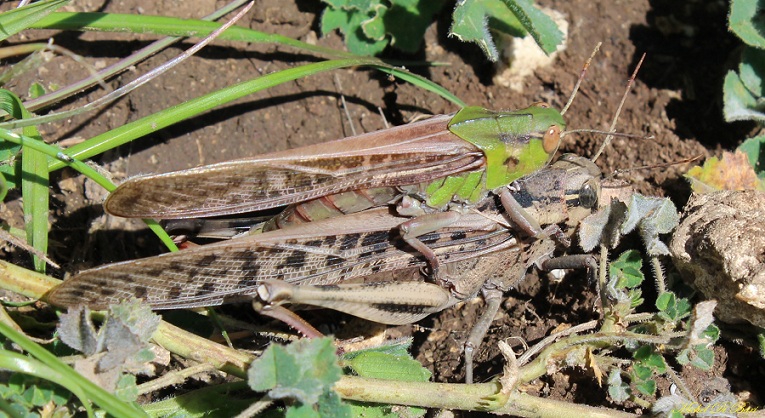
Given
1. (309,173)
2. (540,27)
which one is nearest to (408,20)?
(540,27)

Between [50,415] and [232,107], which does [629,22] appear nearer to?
[232,107]

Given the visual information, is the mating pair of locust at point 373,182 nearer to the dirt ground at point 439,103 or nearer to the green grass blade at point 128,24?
the dirt ground at point 439,103

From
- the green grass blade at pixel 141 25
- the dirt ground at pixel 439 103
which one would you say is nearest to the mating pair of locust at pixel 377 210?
the dirt ground at pixel 439 103

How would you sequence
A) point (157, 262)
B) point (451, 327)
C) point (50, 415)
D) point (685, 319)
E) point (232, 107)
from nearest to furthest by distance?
point (50, 415), point (157, 262), point (685, 319), point (451, 327), point (232, 107)

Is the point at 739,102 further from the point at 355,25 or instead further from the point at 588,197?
the point at 355,25

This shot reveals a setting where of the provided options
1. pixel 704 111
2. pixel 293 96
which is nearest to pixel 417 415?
pixel 293 96

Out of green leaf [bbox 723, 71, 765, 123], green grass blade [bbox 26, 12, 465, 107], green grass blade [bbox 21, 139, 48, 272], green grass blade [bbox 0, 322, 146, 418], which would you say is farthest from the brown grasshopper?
green leaf [bbox 723, 71, 765, 123]
